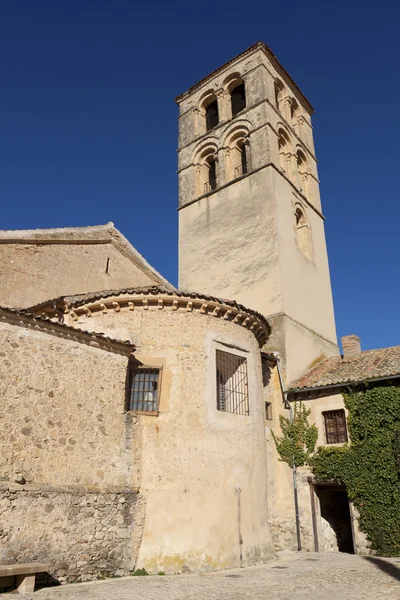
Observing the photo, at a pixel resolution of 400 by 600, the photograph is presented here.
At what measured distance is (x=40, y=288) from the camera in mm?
14859

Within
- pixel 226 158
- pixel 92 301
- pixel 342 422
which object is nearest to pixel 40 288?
pixel 92 301

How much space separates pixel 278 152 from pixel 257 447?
16.6m

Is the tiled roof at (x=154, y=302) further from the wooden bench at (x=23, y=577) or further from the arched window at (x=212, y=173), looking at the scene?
the arched window at (x=212, y=173)

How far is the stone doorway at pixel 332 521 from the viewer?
16016mm

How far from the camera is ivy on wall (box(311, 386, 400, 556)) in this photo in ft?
47.0

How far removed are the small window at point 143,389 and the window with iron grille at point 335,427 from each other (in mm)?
7813

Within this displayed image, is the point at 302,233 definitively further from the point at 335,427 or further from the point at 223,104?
the point at 335,427

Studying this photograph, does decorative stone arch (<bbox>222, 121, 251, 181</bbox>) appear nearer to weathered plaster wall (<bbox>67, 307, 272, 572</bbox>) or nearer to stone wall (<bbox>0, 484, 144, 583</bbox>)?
weathered plaster wall (<bbox>67, 307, 272, 572</bbox>)

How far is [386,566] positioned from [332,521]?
18.7ft

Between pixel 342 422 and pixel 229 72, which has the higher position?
pixel 229 72

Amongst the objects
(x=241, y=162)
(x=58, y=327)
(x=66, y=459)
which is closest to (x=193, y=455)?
(x=66, y=459)

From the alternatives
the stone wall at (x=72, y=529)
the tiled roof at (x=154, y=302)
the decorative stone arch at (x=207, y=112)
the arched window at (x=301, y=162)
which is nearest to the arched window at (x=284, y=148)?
the arched window at (x=301, y=162)

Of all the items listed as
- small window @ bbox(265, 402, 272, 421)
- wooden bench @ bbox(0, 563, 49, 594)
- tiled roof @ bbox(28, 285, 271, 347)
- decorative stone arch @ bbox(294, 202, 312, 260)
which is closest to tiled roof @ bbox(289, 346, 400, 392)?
small window @ bbox(265, 402, 272, 421)

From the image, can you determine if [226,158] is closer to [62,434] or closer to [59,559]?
[62,434]
